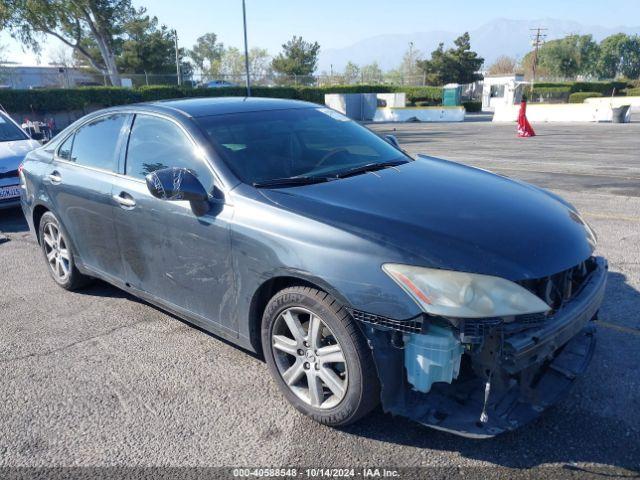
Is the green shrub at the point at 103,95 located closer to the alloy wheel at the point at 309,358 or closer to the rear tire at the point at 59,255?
the rear tire at the point at 59,255

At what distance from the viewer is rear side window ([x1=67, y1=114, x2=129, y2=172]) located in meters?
4.02

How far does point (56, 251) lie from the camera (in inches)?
194

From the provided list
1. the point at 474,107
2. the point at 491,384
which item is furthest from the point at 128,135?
the point at 474,107

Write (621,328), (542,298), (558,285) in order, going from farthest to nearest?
(621,328)
(558,285)
(542,298)

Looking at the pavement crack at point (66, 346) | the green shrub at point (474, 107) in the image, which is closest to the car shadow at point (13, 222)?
the pavement crack at point (66, 346)

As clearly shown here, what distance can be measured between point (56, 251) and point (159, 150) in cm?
200

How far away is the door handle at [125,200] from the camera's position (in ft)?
11.9

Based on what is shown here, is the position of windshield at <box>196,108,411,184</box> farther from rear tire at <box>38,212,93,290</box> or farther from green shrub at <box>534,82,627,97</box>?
green shrub at <box>534,82,627,97</box>

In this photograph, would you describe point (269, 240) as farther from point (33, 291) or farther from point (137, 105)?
point (33, 291)

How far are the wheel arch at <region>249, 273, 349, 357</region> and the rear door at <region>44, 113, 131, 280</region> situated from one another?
4.85 ft

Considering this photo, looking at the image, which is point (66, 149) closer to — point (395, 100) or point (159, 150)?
point (159, 150)

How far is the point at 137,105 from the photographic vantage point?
4.10 meters

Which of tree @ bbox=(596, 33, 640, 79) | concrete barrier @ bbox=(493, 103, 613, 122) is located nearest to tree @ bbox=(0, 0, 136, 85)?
concrete barrier @ bbox=(493, 103, 613, 122)

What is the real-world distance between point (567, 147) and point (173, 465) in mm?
16630
